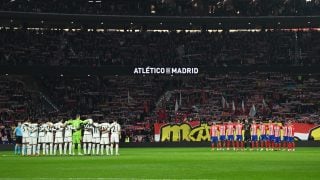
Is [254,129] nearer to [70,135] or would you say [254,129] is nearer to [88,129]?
[88,129]

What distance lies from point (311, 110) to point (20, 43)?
3261 centimetres

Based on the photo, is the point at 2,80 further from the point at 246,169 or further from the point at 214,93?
the point at 246,169

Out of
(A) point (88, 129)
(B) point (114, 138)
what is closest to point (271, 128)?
(B) point (114, 138)

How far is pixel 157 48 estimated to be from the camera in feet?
251

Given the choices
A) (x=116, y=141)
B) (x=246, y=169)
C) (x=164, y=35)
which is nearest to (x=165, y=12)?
(x=164, y=35)

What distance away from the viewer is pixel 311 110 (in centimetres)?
7106

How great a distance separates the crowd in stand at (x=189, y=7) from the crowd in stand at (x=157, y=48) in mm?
3971

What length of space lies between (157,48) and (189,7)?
6.32 m

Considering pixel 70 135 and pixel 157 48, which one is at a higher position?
pixel 157 48

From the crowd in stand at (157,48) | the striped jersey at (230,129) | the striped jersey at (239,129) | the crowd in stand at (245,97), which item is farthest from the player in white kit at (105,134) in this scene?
the crowd in stand at (157,48)

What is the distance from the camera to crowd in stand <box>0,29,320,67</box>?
72.6m

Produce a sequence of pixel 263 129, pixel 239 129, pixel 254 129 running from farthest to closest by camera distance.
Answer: pixel 239 129
pixel 254 129
pixel 263 129

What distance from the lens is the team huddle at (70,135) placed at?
42.2 meters

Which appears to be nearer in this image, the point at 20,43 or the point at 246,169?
the point at 246,169
